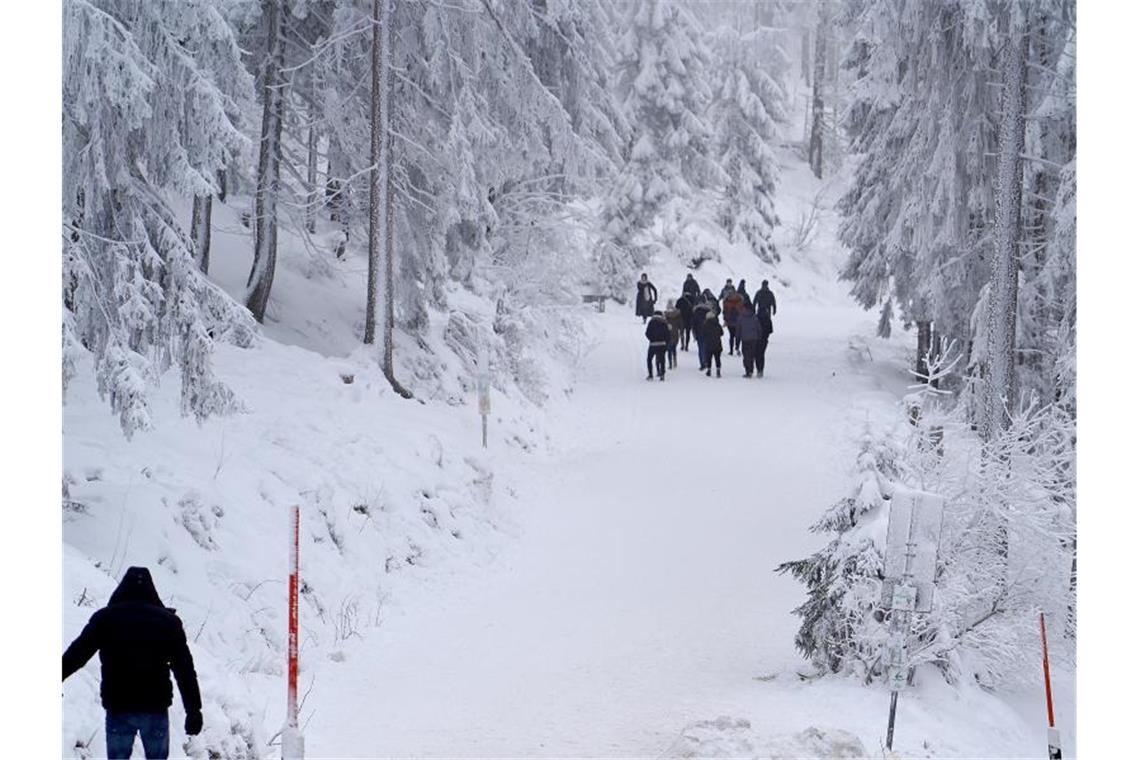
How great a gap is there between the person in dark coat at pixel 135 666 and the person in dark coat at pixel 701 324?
1634 cm

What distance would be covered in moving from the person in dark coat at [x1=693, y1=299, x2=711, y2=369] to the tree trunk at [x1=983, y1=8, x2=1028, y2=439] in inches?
392

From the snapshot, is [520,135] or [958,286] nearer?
[958,286]

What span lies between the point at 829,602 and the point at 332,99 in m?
9.50

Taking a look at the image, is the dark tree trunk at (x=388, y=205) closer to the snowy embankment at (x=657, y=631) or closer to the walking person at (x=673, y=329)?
the snowy embankment at (x=657, y=631)

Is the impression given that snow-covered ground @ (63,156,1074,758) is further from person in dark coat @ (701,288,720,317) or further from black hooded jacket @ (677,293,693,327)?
black hooded jacket @ (677,293,693,327)

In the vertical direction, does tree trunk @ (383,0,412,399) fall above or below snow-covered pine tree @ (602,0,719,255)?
below

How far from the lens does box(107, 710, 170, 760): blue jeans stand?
5902 millimetres

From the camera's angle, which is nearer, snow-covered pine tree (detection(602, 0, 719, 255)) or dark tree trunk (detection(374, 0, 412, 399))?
dark tree trunk (detection(374, 0, 412, 399))

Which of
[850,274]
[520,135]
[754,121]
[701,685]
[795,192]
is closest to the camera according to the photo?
[701,685]

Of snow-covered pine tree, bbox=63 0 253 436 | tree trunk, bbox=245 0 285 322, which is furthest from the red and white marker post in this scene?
tree trunk, bbox=245 0 285 322

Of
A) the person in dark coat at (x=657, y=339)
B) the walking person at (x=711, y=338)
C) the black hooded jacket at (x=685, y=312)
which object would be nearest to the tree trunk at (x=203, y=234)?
the person in dark coat at (x=657, y=339)
